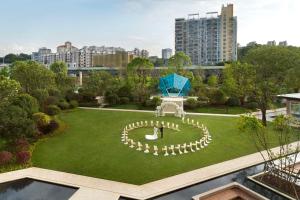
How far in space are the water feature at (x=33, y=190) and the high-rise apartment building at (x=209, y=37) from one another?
97.5 m

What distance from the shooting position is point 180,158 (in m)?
17.2

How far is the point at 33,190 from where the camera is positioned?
13.4 metres

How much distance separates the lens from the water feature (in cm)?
1266

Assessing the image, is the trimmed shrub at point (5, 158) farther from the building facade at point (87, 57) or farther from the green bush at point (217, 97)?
the building facade at point (87, 57)

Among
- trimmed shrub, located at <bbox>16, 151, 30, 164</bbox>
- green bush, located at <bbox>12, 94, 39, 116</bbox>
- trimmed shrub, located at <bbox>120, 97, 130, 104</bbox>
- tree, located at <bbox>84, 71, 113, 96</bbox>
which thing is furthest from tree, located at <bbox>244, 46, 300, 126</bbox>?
tree, located at <bbox>84, 71, 113, 96</bbox>

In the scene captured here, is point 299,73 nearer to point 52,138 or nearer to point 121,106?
point 121,106

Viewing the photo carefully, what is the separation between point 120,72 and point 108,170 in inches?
1776

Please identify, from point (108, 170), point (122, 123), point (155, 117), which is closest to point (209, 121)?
point (155, 117)

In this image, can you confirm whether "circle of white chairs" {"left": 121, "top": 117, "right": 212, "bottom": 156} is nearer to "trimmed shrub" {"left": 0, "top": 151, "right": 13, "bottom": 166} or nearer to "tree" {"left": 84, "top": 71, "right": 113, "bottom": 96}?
"trimmed shrub" {"left": 0, "top": 151, "right": 13, "bottom": 166}

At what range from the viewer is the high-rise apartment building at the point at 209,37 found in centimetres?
10448

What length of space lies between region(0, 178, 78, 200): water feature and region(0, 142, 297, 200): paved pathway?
35 cm

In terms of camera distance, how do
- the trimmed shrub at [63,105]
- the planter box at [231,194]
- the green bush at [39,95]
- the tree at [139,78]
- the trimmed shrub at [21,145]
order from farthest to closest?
the tree at [139,78] → the trimmed shrub at [63,105] → the green bush at [39,95] → the trimmed shrub at [21,145] → the planter box at [231,194]

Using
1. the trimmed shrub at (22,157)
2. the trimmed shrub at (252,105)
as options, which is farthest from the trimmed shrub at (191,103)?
the trimmed shrub at (22,157)

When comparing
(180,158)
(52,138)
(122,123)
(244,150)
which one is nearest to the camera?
(180,158)
